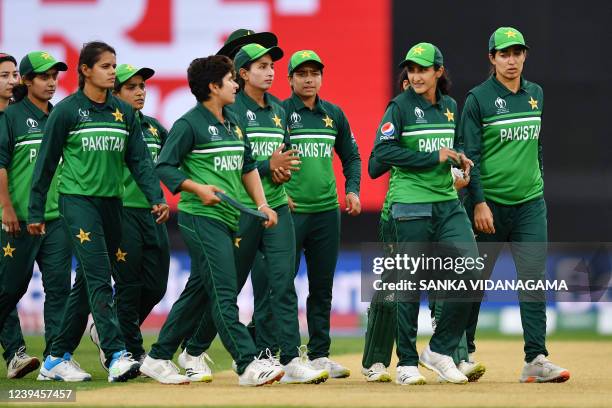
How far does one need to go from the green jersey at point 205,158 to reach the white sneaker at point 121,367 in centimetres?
115

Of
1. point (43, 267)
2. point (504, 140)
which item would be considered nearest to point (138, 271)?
point (43, 267)

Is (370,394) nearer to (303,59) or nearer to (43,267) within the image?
(303,59)

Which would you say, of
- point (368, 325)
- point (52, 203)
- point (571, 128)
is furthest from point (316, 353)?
point (571, 128)

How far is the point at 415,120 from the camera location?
9.48 meters

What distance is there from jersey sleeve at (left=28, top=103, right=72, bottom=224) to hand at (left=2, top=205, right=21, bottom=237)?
789mm

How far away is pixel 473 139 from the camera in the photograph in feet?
32.2

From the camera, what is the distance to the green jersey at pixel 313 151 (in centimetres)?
1020

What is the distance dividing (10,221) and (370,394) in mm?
3215

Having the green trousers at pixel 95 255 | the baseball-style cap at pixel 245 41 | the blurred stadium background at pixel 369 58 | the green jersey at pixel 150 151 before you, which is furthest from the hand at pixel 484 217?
the blurred stadium background at pixel 369 58

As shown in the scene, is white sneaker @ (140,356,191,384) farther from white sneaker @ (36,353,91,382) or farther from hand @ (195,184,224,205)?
hand @ (195,184,224,205)

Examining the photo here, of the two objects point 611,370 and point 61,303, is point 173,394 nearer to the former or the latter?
point 61,303

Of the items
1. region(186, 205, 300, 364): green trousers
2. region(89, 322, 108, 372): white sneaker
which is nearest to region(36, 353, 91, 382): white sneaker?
region(89, 322, 108, 372): white sneaker

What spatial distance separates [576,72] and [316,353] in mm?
7005

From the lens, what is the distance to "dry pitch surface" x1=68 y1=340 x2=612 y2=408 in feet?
26.5
